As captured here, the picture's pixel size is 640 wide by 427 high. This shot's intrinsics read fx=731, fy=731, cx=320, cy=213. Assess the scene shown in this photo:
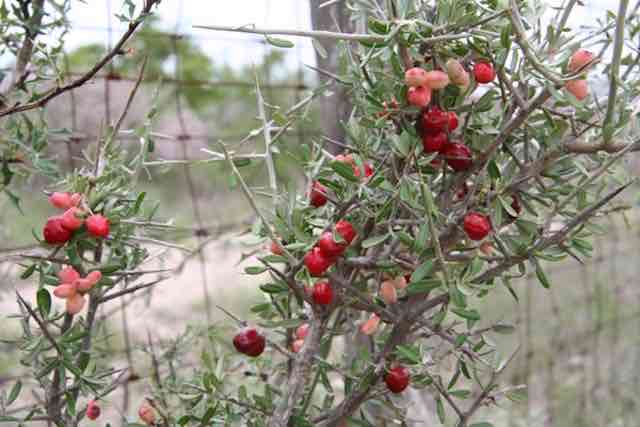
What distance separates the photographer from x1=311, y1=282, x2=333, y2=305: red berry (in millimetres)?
718

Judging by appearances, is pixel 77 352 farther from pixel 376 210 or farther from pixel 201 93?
pixel 201 93

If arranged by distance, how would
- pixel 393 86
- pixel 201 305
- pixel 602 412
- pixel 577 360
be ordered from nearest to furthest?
pixel 393 86, pixel 602 412, pixel 577 360, pixel 201 305

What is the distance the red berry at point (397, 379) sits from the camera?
0.74 meters

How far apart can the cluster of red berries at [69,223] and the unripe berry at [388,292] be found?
0.28 metres

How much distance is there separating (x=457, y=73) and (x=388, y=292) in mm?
228

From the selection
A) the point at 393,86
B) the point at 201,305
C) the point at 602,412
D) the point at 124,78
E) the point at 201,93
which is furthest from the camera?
the point at 201,93

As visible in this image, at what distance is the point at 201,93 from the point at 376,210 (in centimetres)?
756

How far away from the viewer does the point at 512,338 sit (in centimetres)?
321

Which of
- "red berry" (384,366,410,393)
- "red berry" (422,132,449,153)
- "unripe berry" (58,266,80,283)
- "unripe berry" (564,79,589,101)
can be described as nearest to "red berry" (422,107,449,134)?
"red berry" (422,132,449,153)

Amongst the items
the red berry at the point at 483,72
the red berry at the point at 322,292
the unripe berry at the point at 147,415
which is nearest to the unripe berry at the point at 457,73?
the red berry at the point at 483,72

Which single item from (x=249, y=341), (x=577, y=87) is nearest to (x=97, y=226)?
(x=249, y=341)

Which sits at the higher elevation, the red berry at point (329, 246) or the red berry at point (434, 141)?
the red berry at point (434, 141)

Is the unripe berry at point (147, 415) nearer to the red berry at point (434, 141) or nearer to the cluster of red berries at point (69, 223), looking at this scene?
the cluster of red berries at point (69, 223)

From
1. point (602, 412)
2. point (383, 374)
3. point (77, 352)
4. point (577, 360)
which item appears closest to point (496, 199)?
point (383, 374)
